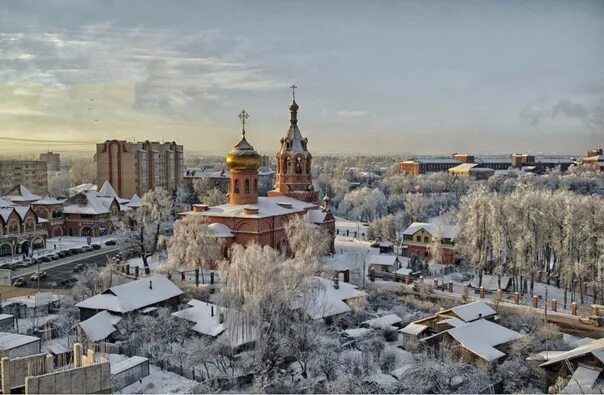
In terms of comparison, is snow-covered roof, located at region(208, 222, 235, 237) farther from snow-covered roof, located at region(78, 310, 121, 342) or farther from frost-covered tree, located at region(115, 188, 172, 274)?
snow-covered roof, located at region(78, 310, 121, 342)

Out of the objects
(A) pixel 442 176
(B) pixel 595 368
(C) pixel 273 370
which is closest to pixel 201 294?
(C) pixel 273 370

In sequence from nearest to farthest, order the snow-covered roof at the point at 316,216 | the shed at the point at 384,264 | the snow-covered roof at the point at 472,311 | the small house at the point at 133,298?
the snow-covered roof at the point at 472,311 < the small house at the point at 133,298 < the shed at the point at 384,264 < the snow-covered roof at the point at 316,216

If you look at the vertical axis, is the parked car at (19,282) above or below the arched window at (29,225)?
below

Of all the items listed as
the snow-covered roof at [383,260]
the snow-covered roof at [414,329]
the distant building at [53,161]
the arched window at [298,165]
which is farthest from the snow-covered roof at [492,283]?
the distant building at [53,161]

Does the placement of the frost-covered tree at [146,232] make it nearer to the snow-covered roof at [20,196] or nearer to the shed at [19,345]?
the shed at [19,345]

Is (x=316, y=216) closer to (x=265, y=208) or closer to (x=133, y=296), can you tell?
(x=265, y=208)

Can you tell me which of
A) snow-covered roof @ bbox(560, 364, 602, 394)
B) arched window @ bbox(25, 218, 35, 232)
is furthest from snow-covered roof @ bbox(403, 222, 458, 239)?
arched window @ bbox(25, 218, 35, 232)

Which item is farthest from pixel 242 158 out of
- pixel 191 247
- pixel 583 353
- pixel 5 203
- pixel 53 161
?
pixel 53 161
